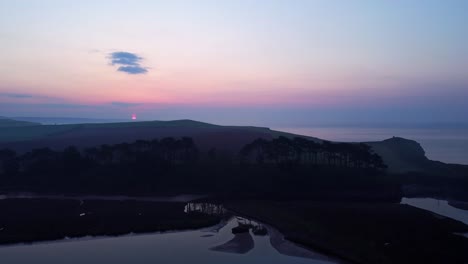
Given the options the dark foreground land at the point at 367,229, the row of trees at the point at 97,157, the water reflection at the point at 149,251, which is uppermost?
the row of trees at the point at 97,157

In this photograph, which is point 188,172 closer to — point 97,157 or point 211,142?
point 97,157

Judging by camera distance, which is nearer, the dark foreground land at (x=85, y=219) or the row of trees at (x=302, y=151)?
the dark foreground land at (x=85, y=219)

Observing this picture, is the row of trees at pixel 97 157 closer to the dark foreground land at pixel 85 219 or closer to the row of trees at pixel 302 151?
the row of trees at pixel 302 151

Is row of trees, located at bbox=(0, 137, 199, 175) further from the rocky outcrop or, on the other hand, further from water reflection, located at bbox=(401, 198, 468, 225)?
the rocky outcrop

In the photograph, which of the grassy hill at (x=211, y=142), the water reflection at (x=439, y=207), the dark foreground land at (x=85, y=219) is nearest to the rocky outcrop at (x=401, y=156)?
the grassy hill at (x=211, y=142)

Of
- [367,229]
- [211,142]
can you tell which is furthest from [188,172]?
[211,142]

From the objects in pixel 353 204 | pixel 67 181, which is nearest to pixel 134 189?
pixel 67 181

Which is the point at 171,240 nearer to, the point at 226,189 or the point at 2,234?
the point at 2,234
